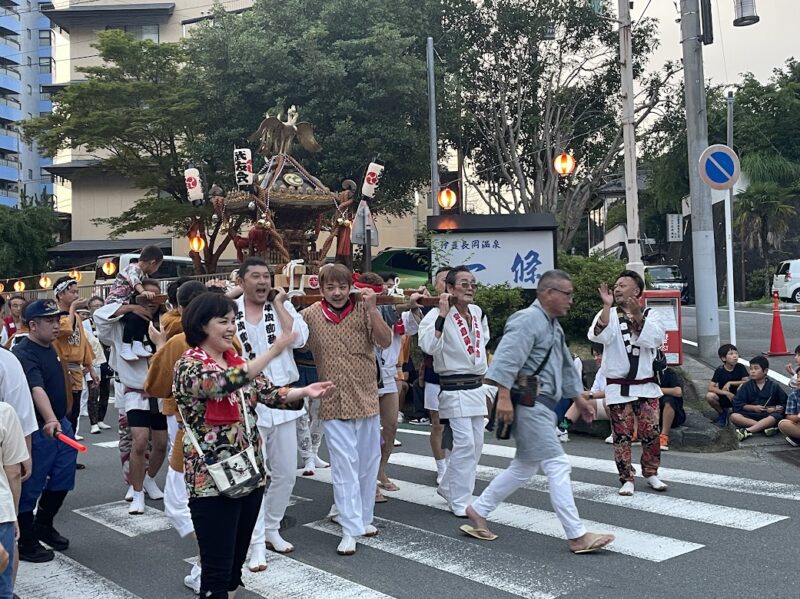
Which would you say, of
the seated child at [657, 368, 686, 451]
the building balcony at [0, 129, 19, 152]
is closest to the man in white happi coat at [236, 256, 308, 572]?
the seated child at [657, 368, 686, 451]

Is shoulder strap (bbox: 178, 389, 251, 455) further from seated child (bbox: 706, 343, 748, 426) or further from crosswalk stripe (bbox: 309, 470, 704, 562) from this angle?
seated child (bbox: 706, 343, 748, 426)

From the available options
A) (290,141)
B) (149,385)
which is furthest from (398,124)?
(149,385)

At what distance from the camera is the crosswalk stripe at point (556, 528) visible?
5.24m

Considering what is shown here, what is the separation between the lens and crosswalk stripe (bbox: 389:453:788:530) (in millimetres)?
5871

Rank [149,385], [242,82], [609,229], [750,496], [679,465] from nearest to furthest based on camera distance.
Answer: [149,385], [750,496], [679,465], [242,82], [609,229]

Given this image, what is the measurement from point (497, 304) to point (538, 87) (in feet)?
51.7

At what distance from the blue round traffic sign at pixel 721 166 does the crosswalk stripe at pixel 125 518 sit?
7.96m

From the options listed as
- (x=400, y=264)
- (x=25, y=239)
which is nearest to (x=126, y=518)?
(x=400, y=264)

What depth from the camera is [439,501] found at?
22.6 ft

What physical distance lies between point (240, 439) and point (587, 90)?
24.5m

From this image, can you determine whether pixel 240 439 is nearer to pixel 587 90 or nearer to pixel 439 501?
pixel 439 501

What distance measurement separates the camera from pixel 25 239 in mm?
39781

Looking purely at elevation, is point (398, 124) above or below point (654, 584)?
above

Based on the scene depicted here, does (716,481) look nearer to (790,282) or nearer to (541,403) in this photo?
(541,403)
